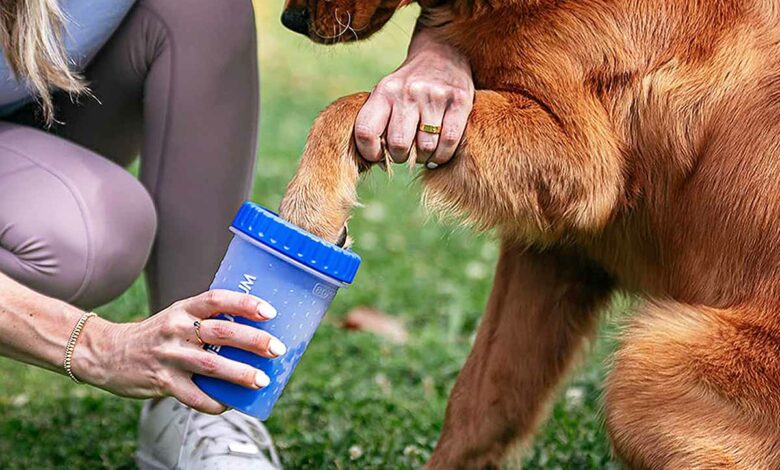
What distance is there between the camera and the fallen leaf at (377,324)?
4.63m

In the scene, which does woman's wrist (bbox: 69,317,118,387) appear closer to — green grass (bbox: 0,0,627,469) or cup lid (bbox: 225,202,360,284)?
cup lid (bbox: 225,202,360,284)

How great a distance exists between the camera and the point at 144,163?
10.7ft

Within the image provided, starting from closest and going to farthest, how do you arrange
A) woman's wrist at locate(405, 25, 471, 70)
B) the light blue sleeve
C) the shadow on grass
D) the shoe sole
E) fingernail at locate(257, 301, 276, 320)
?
fingernail at locate(257, 301, 276, 320), woman's wrist at locate(405, 25, 471, 70), the light blue sleeve, the shoe sole, the shadow on grass

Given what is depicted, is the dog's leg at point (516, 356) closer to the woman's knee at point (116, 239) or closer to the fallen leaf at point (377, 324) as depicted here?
the woman's knee at point (116, 239)

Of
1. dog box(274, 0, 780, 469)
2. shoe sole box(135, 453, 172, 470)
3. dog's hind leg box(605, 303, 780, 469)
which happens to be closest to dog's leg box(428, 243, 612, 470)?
dog box(274, 0, 780, 469)

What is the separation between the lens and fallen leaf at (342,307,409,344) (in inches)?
182

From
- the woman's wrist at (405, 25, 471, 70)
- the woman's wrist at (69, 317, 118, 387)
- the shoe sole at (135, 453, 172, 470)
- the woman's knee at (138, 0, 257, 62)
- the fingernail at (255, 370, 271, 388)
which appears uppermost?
the woman's wrist at (405, 25, 471, 70)

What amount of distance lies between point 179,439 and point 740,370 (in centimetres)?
151

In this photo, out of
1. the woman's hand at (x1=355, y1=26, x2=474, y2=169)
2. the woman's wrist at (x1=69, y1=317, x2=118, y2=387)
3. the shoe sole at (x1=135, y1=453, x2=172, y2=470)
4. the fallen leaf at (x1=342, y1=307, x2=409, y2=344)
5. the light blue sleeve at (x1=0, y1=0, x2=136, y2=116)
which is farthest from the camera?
the fallen leaf at (x1=342, y1=307, x2=409, y2=344)

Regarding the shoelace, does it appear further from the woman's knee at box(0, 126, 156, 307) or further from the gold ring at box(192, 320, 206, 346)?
the gold ring at box(192, 320, 206, 346)

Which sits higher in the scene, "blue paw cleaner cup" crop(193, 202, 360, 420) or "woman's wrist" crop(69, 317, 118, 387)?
"blue paw cleaner cup" crop(193, 202, 360, 420)

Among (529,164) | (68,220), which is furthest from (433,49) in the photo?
(68,220)

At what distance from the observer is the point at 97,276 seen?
9.57ft

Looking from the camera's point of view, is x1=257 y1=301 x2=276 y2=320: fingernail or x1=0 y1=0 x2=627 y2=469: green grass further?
x1=0 y1=0 x2=627 y2=469: green grass
